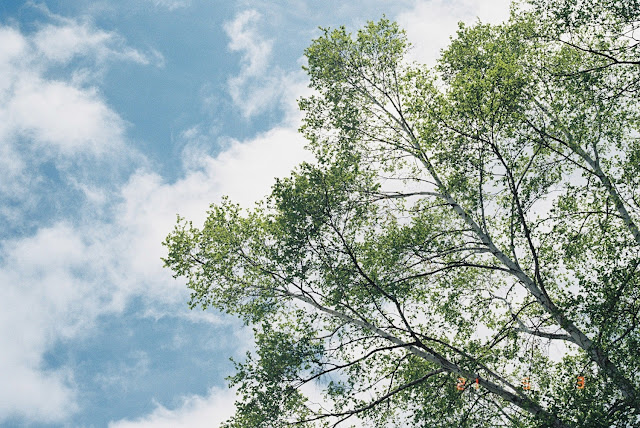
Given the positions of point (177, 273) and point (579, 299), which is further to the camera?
point (177, 273)

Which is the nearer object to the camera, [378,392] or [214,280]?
[378,392]

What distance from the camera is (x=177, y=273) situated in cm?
1468

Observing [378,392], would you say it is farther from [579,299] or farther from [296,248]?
[579,299]

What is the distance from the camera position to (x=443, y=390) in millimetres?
12484

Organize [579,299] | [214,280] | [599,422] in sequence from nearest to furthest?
1. [599,422]
2. [579,299]
3. [214,280]

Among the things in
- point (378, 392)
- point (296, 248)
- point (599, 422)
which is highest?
point (296, 248)

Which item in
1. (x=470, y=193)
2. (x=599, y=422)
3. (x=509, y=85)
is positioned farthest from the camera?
(x=470, y=193)

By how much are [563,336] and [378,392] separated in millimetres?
4501

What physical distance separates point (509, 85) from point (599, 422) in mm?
7101

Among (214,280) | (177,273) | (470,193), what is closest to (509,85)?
(470,193)

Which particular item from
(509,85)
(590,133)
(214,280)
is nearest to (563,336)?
(590,133)

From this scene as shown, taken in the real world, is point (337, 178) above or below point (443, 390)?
above

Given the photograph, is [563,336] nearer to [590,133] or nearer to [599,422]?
[599,422]

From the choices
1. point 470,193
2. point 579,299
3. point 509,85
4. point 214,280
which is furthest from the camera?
point 214,280
